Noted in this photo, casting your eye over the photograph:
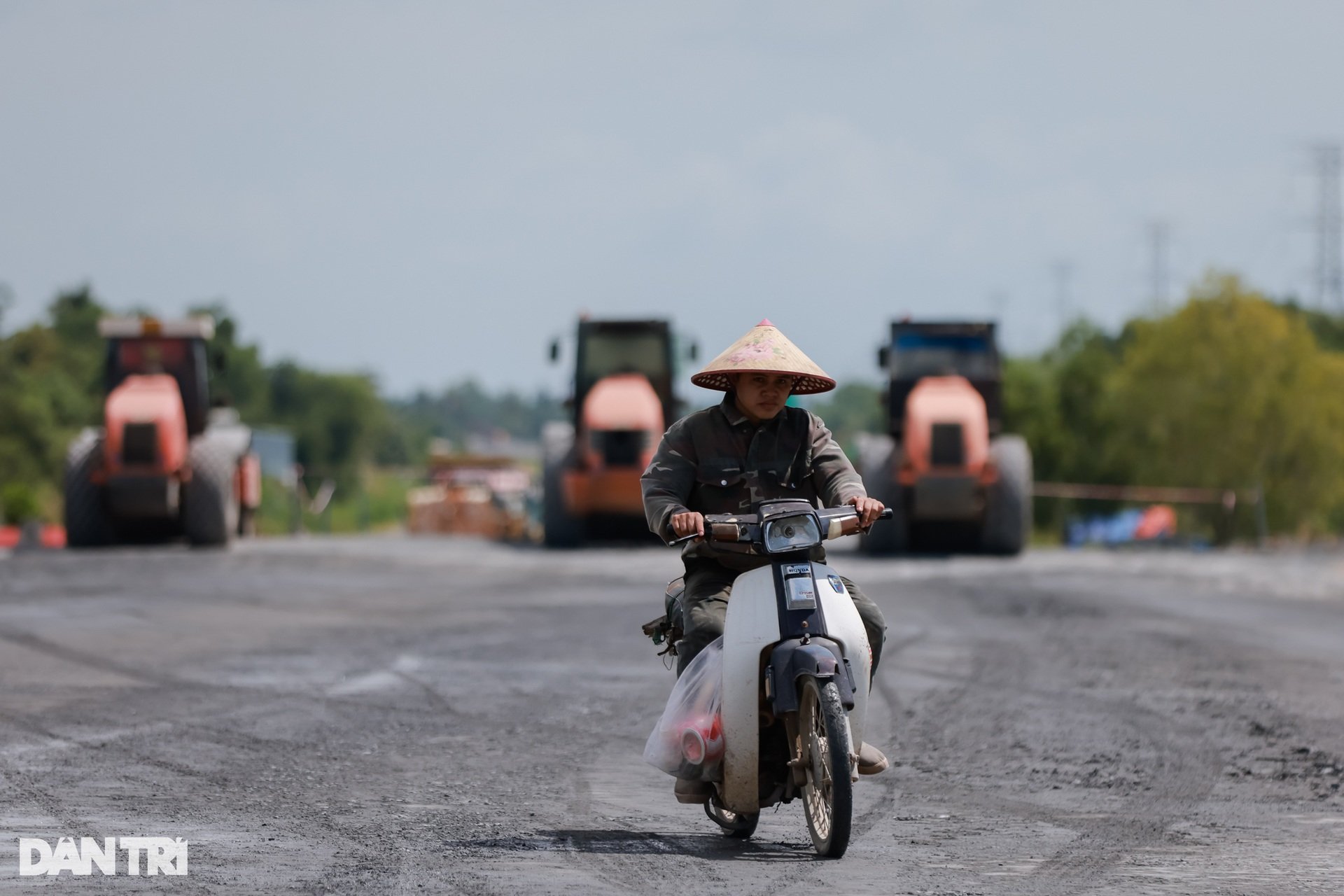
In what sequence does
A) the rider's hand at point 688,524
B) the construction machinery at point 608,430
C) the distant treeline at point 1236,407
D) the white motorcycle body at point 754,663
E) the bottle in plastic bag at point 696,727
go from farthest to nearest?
the distant treeline at point 1236,407
the construction machinery at point 608,430
the bottle in plastic bag at point 696,727
the white motorcycle body at point 754,663
the rider's hand at point 688,524

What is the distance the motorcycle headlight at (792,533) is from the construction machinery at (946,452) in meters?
19.6

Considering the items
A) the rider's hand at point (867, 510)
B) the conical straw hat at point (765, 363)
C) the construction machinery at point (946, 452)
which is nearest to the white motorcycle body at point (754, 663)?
the rider's hand at point (867, 510)

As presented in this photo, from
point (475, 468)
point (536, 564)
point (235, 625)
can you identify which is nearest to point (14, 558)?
point (536, 564)

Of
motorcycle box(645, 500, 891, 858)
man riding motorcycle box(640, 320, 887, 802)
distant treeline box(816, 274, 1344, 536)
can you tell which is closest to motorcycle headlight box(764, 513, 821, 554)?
motorcycle box(645, 500, 891, 858)

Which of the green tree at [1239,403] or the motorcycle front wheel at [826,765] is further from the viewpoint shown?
the green tree at [1239,403]

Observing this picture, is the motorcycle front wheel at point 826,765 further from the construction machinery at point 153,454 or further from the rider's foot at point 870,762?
the construction machinery at point 153,454

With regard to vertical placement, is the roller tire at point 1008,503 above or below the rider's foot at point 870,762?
above

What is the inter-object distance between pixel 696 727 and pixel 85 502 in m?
22.3

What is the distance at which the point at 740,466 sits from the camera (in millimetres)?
7984

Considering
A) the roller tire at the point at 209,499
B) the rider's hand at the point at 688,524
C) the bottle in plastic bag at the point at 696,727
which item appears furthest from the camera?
the roller tire at the point at 209,499

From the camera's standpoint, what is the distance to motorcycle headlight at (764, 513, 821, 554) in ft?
24.6

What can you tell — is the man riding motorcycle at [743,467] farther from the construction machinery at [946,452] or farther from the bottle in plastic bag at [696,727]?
the construction machinery at [946,452]

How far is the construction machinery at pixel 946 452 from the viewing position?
27.7m

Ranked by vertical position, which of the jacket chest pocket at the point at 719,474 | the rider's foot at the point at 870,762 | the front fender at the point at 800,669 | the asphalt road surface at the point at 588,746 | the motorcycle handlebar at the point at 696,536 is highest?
the jacket chest pocket at the point at 719,474
